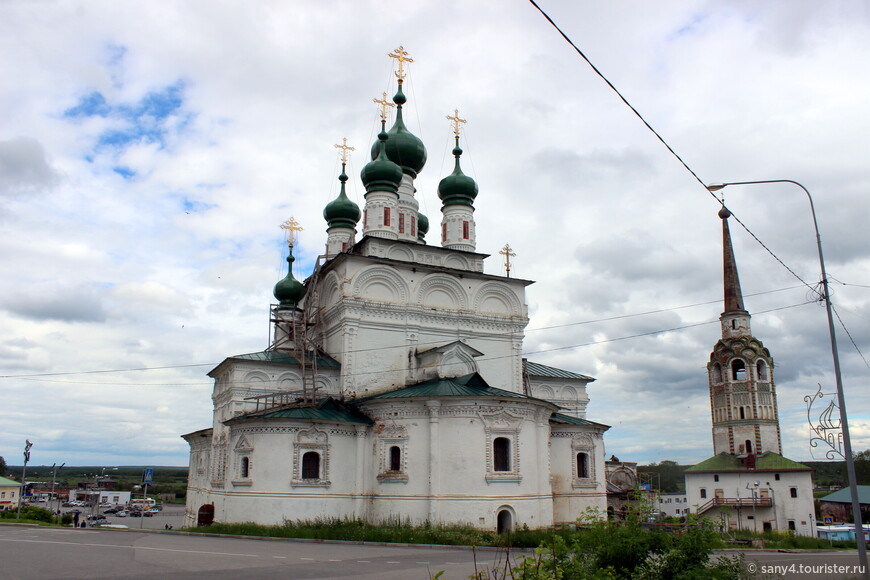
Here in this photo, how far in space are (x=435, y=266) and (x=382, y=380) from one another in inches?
192

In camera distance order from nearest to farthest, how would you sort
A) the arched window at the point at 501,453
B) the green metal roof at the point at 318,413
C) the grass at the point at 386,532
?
the grass at the point at 386,532 < the arched window at the point at 501,453 < the green metal roof at the point at 318,413

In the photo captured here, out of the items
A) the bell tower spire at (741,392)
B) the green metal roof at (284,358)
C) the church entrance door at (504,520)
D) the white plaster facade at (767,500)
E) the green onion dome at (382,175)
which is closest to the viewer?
the church entrance door at (504,520)

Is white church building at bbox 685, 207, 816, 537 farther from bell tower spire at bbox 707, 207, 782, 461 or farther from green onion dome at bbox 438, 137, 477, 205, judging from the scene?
green onion dome at bbox 438, 137, 477, 205

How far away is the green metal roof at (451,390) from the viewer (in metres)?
20.3

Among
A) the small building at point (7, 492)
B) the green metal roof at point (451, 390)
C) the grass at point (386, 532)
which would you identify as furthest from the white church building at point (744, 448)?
the small building at point (7, 492)

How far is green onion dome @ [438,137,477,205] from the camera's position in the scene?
28609 millimetres

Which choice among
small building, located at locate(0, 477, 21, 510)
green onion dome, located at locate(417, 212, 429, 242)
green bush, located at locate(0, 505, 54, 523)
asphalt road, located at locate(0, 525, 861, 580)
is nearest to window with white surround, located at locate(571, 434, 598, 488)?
asphalt road, located at locate(0, 525, 861, 580)

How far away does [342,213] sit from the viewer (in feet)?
102

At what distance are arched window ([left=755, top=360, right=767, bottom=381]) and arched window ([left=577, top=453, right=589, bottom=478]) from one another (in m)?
21.5

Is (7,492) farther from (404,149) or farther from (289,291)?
(404,149)

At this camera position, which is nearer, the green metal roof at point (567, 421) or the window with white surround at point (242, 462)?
the window with white surround at point (242, 462)

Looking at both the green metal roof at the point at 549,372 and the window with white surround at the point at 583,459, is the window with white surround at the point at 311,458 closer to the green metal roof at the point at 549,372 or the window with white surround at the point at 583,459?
the window with white surround at the point at 583,459

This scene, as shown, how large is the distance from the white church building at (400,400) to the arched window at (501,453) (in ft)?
0.12

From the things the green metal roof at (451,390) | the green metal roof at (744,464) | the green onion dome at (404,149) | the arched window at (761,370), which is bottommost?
the green metal roof at (744,464)
